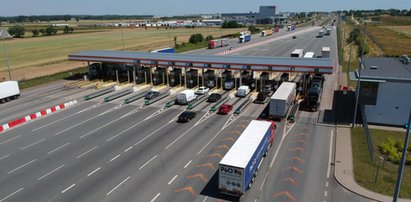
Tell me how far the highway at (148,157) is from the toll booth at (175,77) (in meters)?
18.4

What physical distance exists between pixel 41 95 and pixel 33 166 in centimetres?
Answer: 3697

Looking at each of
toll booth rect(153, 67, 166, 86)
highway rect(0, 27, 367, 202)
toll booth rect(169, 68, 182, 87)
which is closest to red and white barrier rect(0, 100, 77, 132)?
highway rect(0, 27, 367, 202)

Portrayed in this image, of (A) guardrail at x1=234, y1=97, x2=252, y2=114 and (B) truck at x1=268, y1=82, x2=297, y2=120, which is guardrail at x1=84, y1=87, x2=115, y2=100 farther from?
(B) truck at x1=268, y1=82, x2=297, y2=120

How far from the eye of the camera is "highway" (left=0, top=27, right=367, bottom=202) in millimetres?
28844

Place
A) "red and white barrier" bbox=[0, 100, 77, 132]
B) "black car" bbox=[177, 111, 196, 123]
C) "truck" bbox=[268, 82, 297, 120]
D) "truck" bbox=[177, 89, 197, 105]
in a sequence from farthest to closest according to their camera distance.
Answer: "truck" bbox=[177, 89, 197, 105]
"black car" bbox=[177, 111, 196, 123]
"red and white barrier" bbox=[0, 100, 77, 132]
"truck" bbox=[268, 82, 297, 120]

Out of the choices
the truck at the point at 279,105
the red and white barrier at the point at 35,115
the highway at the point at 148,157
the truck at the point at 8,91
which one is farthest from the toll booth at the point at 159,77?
the truck at the point at 279,105

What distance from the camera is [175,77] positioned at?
7369 cm

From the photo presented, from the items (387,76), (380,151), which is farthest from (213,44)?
(380,151)

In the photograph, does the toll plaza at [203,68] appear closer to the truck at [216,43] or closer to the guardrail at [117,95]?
the guardrail at [117,95]

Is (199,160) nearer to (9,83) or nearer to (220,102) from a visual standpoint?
(220,102)

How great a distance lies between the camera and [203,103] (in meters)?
57.5

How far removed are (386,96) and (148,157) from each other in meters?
35.1

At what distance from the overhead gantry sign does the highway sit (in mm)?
9050

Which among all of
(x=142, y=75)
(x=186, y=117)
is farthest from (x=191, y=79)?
(x=186, y=117)
